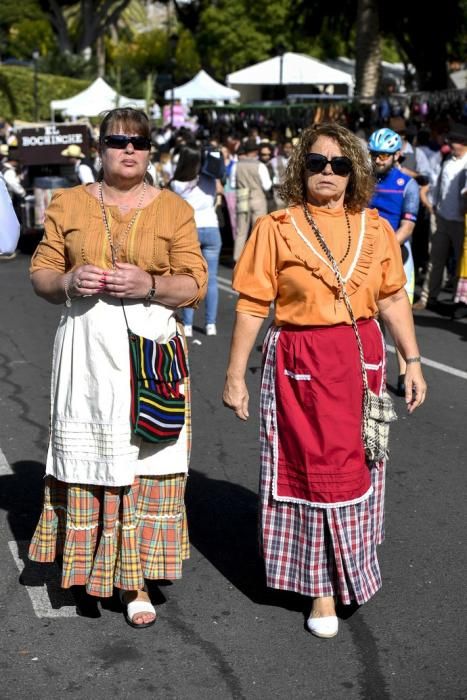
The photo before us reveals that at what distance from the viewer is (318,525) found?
429 centimetres

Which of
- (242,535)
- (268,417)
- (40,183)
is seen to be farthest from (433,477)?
(40,183)

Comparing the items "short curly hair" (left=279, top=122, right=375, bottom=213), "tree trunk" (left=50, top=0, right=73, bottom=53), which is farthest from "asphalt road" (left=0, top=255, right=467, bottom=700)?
"tree trunk" (left=50, top=0, right=73, bottom=53)

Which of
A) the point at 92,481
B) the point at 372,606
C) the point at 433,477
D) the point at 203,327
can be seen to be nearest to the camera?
the point at 92,481

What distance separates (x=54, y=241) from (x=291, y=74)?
2290 centimetres

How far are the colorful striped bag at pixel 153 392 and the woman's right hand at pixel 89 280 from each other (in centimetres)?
25

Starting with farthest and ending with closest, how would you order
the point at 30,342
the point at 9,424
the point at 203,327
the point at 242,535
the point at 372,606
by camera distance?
the point at 203,327 < the point at 30,342 < the point at 9,424 < the point at 242,535 < the point at 372,606

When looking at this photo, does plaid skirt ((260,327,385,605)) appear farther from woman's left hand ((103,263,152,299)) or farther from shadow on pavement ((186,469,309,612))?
woman's left hand ((103,263,152,299))

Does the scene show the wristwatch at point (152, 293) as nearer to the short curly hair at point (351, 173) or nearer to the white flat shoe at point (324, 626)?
the short curly hair at point (351, 173)

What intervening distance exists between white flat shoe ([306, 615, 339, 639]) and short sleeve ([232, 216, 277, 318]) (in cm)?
117

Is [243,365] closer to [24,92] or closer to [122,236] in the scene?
[122,236]

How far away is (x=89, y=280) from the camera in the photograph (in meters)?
3.99

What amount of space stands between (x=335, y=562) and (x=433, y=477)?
2.17 metres

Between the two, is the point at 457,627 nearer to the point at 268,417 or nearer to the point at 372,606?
the point at 372,606

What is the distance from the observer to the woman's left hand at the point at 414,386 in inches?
178
